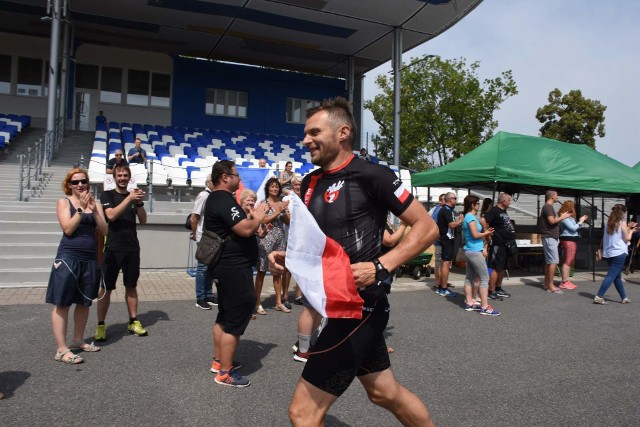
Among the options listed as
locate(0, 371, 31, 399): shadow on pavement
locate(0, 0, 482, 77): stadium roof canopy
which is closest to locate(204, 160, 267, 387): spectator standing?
locate(0, 371, 31, 399): shadow on pavement

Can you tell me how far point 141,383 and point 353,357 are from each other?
2659 millimetres

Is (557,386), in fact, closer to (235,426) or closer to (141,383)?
(235,426)

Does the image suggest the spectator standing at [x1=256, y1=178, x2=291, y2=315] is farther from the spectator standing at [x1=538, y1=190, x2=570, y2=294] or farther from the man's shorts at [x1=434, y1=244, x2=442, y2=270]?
the spectator standing at [x1=538, y1=190, x2=570, y2=294]

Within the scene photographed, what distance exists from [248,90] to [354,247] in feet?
84.8

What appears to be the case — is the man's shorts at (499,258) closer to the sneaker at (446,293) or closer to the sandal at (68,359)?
→ the sneaker at (446,293)

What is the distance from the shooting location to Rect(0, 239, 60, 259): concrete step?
9125 millimetres

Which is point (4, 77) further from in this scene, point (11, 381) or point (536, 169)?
point (11, 381)

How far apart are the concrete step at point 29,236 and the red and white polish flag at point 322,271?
890 centimetres

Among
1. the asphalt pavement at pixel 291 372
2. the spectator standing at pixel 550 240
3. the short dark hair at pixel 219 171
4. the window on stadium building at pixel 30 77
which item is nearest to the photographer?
the asphalt pavement at pixel 291 372

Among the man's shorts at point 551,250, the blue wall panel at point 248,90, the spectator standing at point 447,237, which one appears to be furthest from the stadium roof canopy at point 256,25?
the man's shorts at point 551,250

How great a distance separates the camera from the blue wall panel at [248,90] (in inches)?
1013

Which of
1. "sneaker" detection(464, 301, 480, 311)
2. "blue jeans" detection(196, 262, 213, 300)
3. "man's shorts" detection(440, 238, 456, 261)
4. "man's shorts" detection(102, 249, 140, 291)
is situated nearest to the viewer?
"man's shorts" detection(102, 249, 140, 291)

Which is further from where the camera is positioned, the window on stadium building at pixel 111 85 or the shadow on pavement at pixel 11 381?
the window on stadium building at pixel 111 85

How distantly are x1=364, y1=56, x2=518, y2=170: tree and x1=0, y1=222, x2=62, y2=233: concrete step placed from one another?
1146 inches
